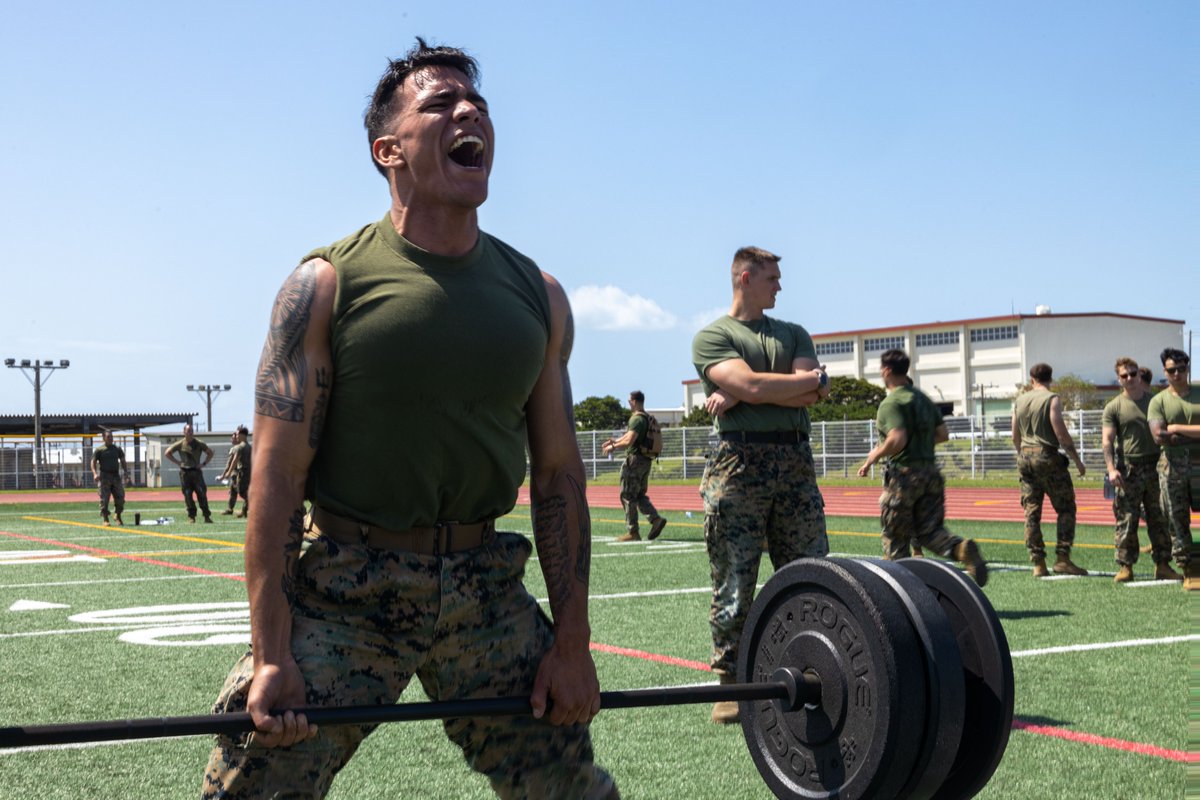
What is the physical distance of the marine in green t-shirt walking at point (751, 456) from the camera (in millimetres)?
6000

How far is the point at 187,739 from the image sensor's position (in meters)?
5.75

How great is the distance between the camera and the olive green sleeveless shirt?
2.88 metres

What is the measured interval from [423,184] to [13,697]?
5234mm

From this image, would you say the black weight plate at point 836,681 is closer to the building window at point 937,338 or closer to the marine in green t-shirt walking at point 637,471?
the marine in green t-shirt walking at point 637,471

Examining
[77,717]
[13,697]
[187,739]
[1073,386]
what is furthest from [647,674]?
[1073,386]

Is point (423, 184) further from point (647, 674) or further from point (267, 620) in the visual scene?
point (647, 674)

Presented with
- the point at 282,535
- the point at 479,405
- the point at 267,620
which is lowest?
the point at 267,620

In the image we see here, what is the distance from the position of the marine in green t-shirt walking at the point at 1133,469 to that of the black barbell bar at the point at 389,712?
9.28m

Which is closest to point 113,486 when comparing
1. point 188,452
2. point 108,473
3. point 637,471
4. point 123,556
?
point 108,473

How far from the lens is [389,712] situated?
2.70m

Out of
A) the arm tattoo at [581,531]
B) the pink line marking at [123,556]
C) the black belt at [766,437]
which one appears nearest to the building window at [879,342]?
the pink line marking at [123,556]

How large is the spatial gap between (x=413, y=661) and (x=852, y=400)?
73.9m

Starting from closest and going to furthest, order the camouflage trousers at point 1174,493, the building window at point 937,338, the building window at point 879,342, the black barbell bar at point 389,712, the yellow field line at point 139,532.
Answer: the black barbell bar at point 389,712, the camouflage trousers at point 1174,493, the yellow field line at point 139,532, the building window at point 937,338, the building window at point 879,342

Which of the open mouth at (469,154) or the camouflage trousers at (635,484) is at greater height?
the open mouth at (469,154)
